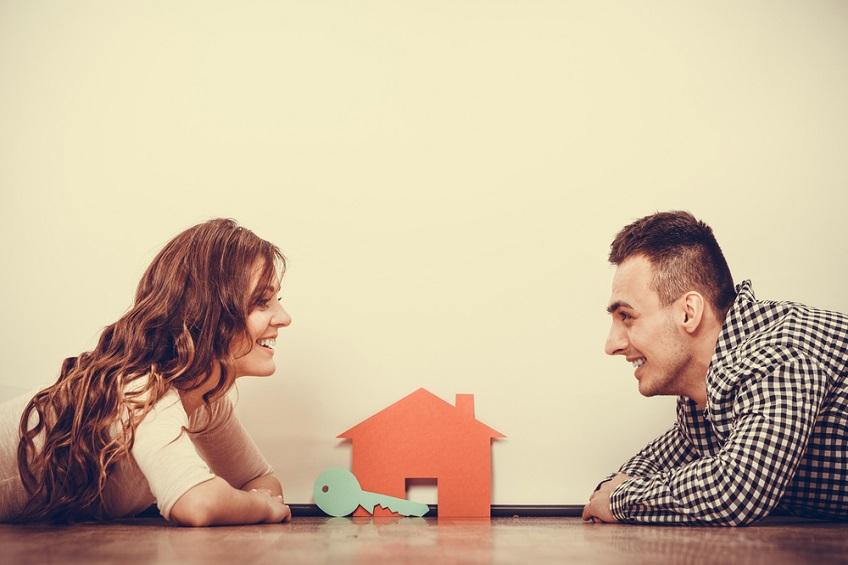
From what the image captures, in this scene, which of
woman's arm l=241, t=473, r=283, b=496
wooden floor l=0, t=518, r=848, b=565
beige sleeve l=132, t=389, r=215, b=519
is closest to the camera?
wooden floor l=0, t=518, r=848, b=565

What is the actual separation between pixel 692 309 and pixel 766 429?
338 millimetres

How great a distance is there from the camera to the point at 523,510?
6.03 ft

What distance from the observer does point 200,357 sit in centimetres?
145

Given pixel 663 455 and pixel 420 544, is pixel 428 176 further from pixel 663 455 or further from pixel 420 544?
pixel 420 544

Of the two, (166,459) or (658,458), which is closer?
(166,459)

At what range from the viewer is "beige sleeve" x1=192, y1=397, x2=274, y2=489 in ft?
5.33

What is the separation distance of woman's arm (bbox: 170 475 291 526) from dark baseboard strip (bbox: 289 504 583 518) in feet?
1.34

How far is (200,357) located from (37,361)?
70cm

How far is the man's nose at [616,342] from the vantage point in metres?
1.65

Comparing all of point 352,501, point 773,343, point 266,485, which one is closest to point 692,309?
point 773,343

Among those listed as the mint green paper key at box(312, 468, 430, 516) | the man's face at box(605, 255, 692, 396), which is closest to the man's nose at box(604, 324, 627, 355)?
the man's face at box(605, 255, 692, 396)

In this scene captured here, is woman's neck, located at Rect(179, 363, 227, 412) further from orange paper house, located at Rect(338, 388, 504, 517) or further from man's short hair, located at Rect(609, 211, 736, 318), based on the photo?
man's short hair, located at Rect(609, 211, 736, 318)

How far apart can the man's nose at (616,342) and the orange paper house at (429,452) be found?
0.37 meters

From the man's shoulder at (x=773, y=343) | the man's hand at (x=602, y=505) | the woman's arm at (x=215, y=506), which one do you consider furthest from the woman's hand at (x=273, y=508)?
the man's shoulder at (x=773, y=343)
